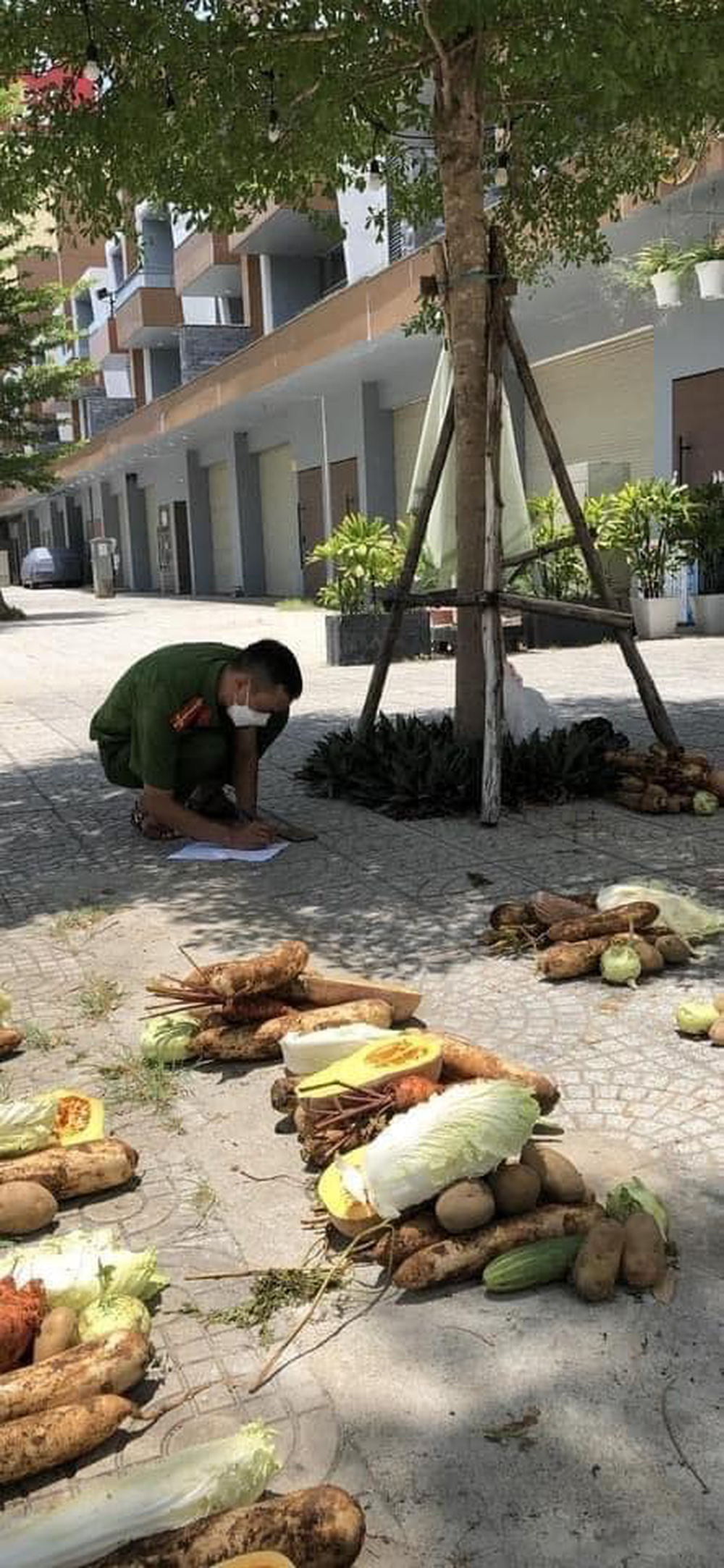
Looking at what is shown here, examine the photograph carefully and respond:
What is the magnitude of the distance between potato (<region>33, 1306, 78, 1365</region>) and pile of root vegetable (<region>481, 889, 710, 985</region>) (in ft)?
Result: 7.16

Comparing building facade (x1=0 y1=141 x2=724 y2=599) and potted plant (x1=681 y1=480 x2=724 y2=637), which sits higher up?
building facade (x1=0 y1=141 x2=724 y2=599)

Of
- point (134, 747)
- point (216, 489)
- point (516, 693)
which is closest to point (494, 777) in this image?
point (516, 693)

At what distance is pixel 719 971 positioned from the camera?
4.19 m

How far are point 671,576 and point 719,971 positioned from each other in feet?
41.5

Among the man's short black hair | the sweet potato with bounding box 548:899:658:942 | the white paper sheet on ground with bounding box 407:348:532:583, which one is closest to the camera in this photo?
the sweet potato with bounding box 548:899:658:942

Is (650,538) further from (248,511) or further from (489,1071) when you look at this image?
(248,511)

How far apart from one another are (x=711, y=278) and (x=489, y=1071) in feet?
41.9

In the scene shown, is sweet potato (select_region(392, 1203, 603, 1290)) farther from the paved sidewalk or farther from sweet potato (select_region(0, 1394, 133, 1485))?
sweet potato (select_region(0, 1394, 133, 1485))

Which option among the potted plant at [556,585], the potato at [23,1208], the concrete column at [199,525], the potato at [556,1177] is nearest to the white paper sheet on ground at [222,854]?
the potato at [23,1208]

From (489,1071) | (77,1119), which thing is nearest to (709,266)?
(489,1071)

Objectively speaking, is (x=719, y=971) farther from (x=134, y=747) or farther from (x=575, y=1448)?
(x=134, y=747)

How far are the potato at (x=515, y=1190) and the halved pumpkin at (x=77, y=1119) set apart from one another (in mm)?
1002

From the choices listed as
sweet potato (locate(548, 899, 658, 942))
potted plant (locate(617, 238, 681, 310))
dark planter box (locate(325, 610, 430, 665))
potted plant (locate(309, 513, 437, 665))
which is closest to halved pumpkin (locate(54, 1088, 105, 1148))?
sweet potato (locate(548, 899, 658, 942))

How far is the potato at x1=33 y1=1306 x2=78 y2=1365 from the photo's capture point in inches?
90.2
